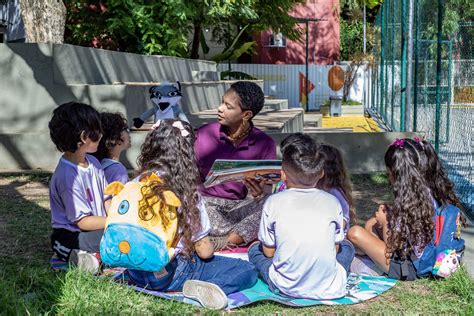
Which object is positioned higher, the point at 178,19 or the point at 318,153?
the point at 178,19

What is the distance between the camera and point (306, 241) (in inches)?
150

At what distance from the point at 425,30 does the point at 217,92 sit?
8.05 meters

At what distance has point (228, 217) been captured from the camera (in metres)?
5.09

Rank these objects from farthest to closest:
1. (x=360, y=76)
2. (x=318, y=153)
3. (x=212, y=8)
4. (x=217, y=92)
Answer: (x=360, y=76), (x=212, y=8), (x=217, y=92), (x=318, y=153)

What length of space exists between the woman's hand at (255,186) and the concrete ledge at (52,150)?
390cm

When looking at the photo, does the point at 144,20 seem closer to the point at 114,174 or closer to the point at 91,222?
the point at 114,174

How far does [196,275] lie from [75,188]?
38.0 inches

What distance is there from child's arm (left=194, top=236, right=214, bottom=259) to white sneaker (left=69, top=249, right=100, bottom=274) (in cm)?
67

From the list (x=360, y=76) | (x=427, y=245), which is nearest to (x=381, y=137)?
(x=427, y=245)

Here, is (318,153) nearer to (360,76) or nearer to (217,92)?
(217,92)

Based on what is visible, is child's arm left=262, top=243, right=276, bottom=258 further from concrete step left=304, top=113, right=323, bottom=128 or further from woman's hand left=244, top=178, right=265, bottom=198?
concrete step left=304, top=113, right=323, bottom=128

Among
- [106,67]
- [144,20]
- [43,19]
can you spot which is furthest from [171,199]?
[144,20]

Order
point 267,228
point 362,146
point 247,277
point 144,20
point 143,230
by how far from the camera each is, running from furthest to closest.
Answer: point 144,20
point 362,146
point 247,277
point 267,228
point 143,230

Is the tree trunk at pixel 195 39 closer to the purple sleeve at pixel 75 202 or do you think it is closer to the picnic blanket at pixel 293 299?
the purple sleeve at pixel 75 202
